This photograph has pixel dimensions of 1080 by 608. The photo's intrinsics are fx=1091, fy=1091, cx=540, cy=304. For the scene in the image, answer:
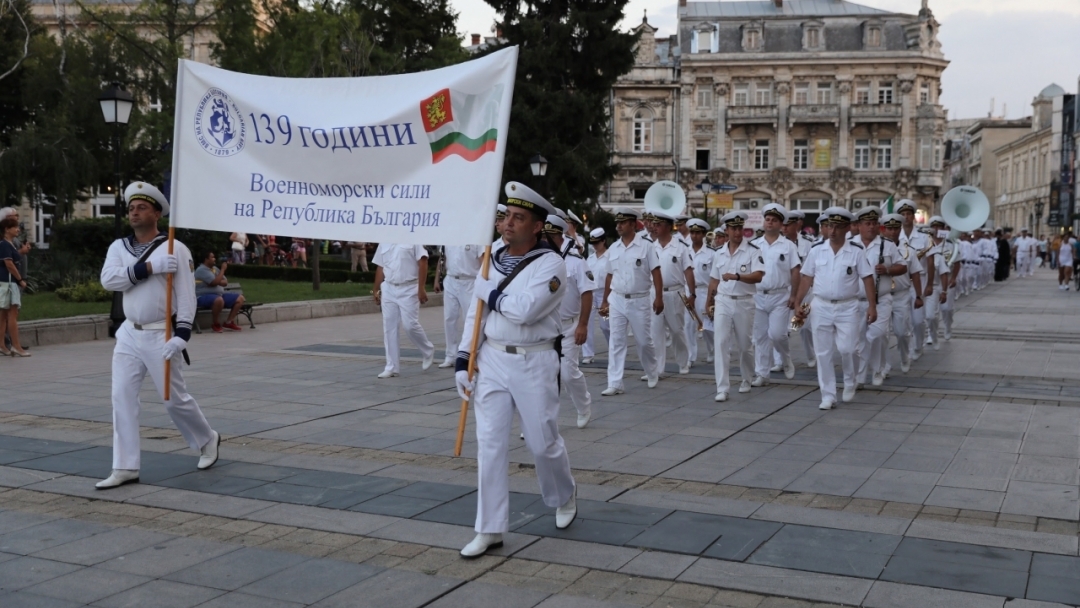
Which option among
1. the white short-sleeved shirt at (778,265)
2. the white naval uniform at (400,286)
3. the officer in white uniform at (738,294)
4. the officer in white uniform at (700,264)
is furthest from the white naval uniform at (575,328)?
the officer in white uniform at (700,264)

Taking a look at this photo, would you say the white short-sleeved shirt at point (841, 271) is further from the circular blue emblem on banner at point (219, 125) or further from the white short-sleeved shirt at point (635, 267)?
the circular blue emblem on banner at point (219, 125)

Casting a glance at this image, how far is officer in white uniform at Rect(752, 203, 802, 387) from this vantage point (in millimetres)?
12438

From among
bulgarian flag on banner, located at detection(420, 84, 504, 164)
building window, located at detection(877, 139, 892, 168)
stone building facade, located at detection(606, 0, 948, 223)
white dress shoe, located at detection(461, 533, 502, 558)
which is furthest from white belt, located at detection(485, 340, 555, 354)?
building window, located at detection(877, 139, 892, 168)

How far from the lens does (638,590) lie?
16.9ft

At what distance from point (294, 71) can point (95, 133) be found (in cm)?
1118

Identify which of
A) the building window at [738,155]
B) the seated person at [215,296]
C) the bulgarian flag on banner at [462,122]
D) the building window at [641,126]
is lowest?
the seated person at [215,296]

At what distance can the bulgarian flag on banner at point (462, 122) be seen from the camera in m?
6.39

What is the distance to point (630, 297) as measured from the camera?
11789 mm

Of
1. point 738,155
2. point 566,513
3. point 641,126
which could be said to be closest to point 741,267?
point 566,513

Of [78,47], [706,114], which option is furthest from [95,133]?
[706,114]

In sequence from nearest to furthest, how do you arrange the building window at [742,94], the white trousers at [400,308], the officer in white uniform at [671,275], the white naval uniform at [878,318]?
the white naval uniform at [878,318], the officer in white uniform at [671,275], the white trousers at [400,308], the building window at [742,94]

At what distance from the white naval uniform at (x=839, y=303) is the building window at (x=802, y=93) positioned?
7150 cm

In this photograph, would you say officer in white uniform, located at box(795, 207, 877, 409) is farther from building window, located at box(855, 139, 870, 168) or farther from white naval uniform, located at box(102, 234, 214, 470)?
building window, located at box(855, 139, 870, 168)

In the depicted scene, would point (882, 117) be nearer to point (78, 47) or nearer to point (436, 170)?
point (78, 47)
